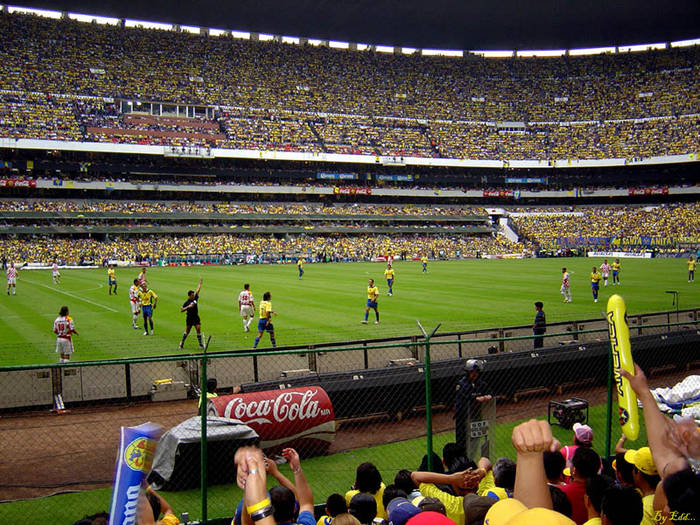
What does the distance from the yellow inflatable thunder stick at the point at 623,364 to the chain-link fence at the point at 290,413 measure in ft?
5.76

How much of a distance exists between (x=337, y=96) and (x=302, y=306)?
73205mm

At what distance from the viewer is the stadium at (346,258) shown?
22.9 feet

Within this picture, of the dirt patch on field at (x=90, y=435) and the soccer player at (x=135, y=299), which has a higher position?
the soccer player at (x=135, y=299)

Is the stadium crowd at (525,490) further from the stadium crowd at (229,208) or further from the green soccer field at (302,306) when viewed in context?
the stadium crowd at (229,208)

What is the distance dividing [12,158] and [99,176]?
1028 cm

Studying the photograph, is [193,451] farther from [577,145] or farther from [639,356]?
[577,145]

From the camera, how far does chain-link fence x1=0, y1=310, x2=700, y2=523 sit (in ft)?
24.6

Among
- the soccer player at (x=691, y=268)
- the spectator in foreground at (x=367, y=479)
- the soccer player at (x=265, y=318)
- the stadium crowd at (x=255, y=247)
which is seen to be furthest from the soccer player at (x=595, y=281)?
the stadium crowd at (x=255, y=247)

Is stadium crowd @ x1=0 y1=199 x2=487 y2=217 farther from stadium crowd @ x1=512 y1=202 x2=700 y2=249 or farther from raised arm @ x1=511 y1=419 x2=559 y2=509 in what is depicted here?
raised arm @ x1=511 y1=419 x2=559 y2=509

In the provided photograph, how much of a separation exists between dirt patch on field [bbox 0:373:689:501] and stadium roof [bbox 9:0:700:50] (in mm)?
83798

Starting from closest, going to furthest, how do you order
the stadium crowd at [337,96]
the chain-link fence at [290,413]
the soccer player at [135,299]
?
the chain-link fence at [290,413] → the soccer player at [135,299] → the stadium crowd at [337,96]

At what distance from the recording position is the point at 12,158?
226 ft

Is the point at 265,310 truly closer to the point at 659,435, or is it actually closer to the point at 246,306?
the point at 246,306

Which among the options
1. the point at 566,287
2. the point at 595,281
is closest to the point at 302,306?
the point at 566,287
